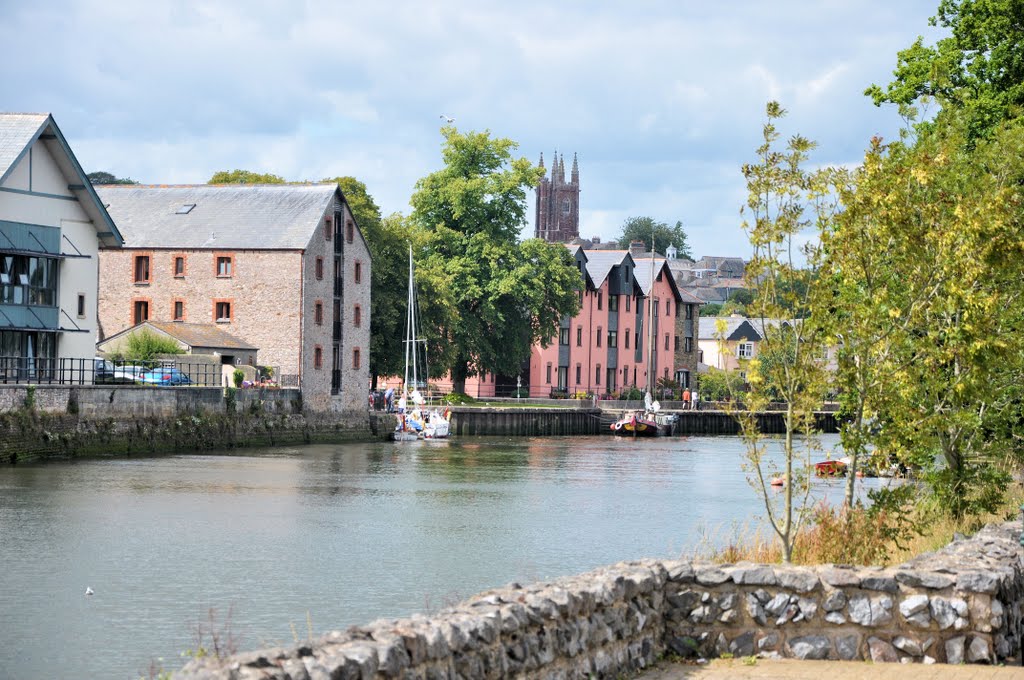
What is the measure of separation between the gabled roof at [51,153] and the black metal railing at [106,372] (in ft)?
18.1

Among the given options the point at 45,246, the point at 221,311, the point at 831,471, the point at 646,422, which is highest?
the point at 45,246

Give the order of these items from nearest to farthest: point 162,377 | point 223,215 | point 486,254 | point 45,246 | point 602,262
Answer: point 45,246 → point 162,377 → point 223,215 → point 486,254 → point 602,262

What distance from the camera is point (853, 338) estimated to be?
17797 millimetres

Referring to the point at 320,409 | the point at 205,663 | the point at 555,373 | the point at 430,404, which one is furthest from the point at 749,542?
the point at 555,373

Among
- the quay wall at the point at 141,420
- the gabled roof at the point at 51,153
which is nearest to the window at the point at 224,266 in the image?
the quay wall at the point at 141,420

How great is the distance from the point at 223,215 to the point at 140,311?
6.62 meters

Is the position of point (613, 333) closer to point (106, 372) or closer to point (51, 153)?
point (106, 372)

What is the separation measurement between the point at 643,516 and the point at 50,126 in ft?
108

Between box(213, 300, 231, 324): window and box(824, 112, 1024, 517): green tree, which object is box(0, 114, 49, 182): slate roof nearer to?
box(213, 300, 231, 324): window

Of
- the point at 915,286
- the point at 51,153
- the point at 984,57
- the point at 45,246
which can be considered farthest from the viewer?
the point at 51,153

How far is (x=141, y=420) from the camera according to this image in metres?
55.9

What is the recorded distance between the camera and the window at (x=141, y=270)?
7594cm

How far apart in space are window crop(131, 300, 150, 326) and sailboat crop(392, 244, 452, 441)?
13629mm

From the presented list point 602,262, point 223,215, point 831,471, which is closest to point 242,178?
point 223,215
